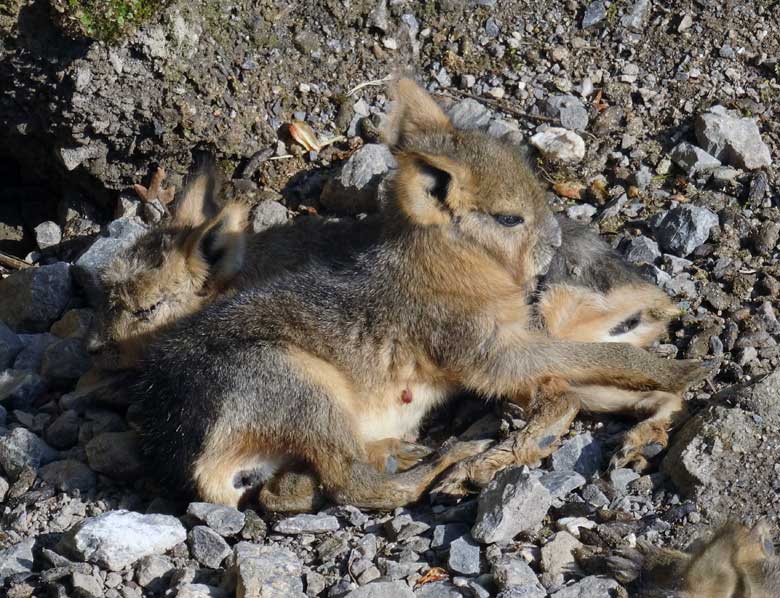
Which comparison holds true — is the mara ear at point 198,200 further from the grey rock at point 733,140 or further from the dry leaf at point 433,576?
the grey rock at point 733,140

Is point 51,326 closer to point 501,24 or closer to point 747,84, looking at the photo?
point 501,24

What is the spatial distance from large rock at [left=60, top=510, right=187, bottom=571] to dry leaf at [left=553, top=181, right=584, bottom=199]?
12.8ft

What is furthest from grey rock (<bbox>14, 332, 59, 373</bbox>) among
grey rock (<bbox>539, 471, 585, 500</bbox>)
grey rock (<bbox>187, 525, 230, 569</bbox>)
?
grey rock (<bbox>539, 471, 585, 500</bbox>)

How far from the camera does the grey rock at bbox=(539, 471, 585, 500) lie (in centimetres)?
607

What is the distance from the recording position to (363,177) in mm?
8461

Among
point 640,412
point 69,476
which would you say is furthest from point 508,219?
point 69,476

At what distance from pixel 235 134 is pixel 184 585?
4.25 meters

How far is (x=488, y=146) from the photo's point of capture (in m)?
6.93

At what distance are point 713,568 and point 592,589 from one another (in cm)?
66

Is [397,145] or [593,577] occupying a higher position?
[397,145]

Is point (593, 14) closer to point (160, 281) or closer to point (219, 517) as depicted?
point (160, 281)

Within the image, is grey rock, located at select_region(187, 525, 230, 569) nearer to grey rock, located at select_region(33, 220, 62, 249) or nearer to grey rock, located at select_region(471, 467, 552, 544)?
grey rock, located at select_region(471, 467, 552, 544)

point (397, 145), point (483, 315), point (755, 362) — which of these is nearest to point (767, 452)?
point (755, 362)

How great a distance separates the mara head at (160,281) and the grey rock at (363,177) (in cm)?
107
